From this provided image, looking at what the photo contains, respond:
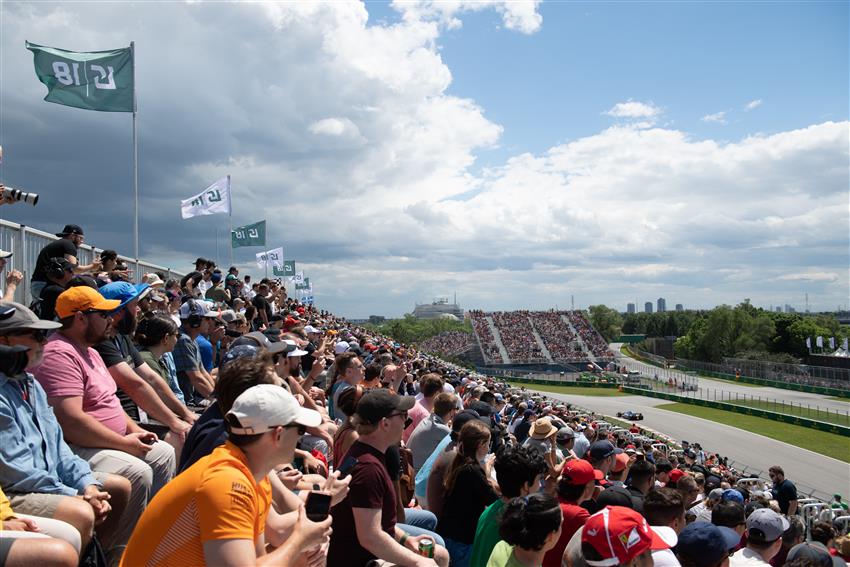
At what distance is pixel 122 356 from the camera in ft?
16.2

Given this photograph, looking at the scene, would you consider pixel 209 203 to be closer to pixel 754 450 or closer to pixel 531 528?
pixel 531 528

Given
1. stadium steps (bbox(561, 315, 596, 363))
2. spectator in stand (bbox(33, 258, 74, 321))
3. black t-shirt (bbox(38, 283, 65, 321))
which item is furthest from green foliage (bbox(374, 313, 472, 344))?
black t-shirt (bbox(38, 283, 65, 321))

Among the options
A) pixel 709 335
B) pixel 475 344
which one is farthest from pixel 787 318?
pixel 475 344

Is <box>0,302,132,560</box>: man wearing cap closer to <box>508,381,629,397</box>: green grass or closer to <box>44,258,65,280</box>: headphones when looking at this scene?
<box>44,258,65,280</box>: headphones

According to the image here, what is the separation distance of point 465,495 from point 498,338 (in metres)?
103

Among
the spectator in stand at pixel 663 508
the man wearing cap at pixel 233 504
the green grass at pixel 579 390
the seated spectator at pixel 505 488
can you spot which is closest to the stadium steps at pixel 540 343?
the green grass at pixel 579 390

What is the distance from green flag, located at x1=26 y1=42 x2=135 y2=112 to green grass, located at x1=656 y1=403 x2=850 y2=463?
122 feet

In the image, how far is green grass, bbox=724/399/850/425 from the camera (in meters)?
42.8

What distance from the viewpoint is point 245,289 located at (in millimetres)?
21453

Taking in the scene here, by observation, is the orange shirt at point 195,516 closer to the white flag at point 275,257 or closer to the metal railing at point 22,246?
the metal railing at point 22,246

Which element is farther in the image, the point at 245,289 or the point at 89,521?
the point at 245,289

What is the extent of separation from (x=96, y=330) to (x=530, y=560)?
10.9 feet

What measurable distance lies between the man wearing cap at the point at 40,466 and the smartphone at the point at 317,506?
4.43 feet

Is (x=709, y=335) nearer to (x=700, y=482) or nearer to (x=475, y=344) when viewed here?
(x=475, y=344)
